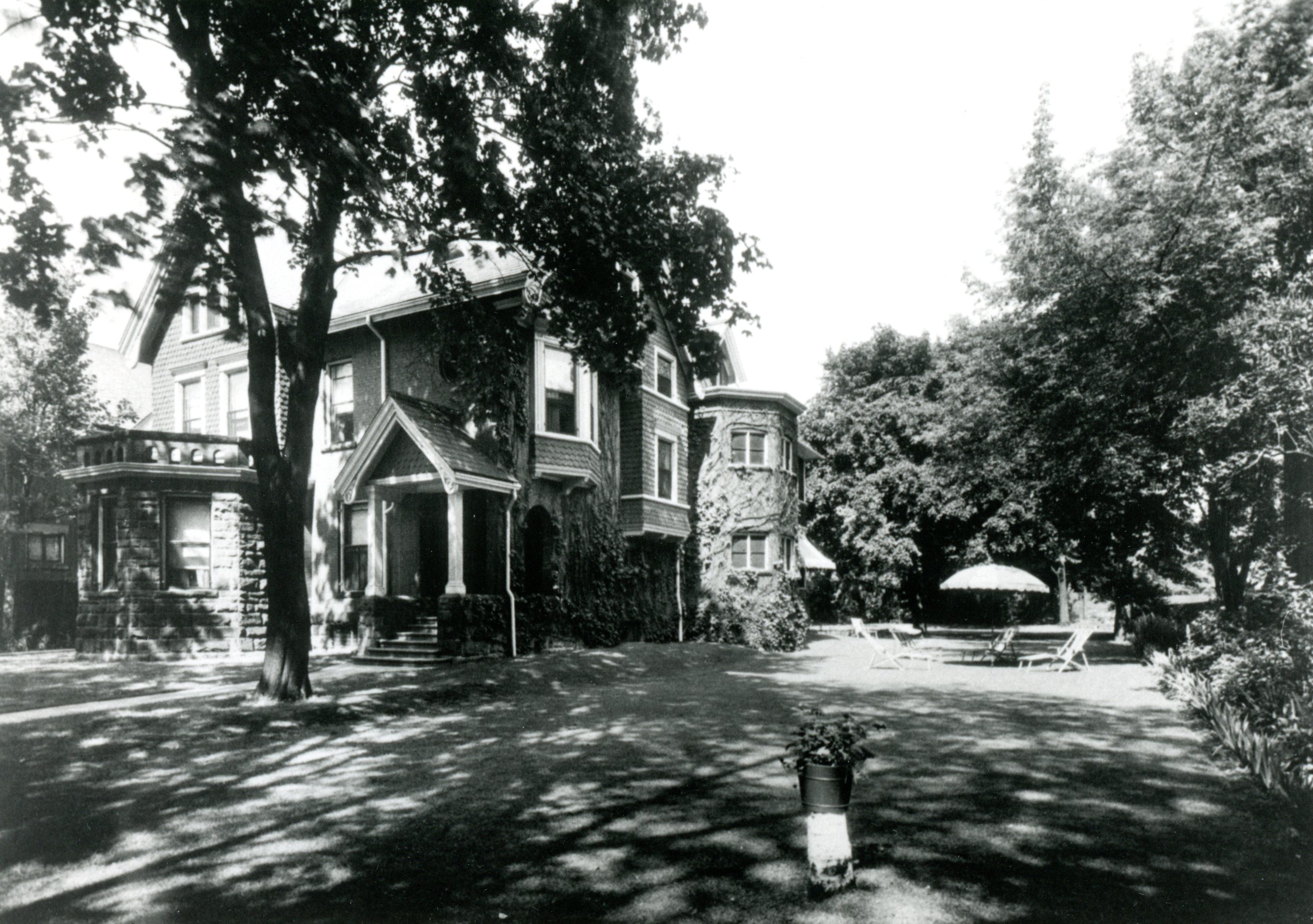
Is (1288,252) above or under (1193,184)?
under

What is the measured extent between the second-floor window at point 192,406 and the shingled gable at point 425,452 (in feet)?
24.3

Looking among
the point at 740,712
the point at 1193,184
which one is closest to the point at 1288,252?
the point at 1193,184

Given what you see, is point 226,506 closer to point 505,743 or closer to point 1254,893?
point 505,743

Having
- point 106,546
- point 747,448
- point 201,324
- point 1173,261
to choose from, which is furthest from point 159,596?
point 1173,261

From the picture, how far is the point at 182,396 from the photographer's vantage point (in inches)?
1004

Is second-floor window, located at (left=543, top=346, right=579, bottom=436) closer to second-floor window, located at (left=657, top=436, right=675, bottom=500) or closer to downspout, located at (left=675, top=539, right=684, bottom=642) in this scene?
second-floor window, located at (left=657, top=436, right=675, bottom=500)

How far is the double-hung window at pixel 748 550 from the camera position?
96.9ft


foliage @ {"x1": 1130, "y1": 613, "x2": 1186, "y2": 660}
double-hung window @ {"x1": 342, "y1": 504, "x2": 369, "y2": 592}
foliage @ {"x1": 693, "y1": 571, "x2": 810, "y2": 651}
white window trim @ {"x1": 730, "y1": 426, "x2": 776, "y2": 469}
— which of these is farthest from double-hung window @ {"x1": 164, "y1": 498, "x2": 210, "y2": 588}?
foliage @ {"x1": 1130, "y1": 613, "x2": 1186, "y2": 660}

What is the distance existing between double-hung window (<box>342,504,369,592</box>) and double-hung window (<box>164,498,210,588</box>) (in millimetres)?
3224

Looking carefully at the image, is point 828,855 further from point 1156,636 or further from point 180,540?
point 180,540

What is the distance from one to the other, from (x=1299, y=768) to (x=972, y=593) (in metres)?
43.2

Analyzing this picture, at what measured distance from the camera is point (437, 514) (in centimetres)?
2167

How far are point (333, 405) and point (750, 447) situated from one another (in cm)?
1338

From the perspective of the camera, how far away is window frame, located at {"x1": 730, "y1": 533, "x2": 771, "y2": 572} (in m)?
29.4
